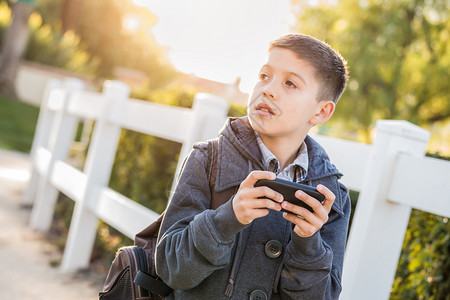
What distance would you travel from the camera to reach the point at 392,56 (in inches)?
674

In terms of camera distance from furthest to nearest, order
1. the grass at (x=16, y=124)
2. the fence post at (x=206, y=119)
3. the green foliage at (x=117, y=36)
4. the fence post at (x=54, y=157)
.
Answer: the green foliage at (x=117, y=36) < the grass at (x=16, y=124) < the fence post at (x=54, y=157) < the fence post at (x=206, y=119)

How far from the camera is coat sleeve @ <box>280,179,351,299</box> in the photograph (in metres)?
1.45

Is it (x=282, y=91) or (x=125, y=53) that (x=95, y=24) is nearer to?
(x=125, y=53)

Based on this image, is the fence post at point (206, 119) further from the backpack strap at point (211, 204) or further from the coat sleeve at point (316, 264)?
the coat sleeve at point (316, 264)

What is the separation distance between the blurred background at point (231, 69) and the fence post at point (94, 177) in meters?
0.26

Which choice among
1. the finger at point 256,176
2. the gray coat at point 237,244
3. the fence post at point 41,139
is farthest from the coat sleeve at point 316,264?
the fence post at point 41,139

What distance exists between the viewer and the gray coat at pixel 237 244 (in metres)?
1.43

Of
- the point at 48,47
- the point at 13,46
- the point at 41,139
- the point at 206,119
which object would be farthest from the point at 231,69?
the point at 48,47

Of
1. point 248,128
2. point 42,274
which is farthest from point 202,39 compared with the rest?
point 42,274

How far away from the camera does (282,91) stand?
63.2 inches

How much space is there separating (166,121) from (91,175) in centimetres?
109

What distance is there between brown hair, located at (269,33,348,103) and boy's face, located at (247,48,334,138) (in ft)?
0.07

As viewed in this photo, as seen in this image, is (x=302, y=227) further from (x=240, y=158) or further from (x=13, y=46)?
(x=13, y=46)

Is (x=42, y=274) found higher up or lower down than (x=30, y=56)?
lower down
